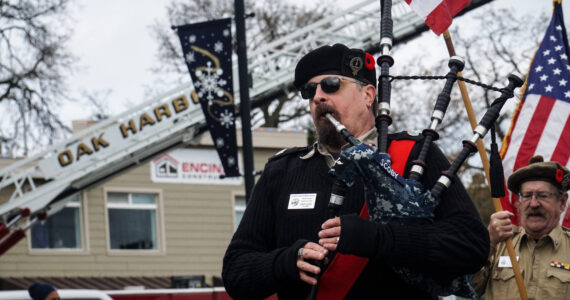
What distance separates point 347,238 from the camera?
2.97 metres

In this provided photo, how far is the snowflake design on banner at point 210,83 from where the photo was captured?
12352 mm

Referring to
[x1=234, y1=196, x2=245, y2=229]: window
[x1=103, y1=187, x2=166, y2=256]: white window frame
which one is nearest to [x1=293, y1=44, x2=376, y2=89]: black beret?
[x1=103, y1=187, x2=166, y2=256]: white window frame

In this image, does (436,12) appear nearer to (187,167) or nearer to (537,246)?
(537,246)

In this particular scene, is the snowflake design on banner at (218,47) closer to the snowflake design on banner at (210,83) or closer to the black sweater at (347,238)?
the snowflake design on banner at (210,83)

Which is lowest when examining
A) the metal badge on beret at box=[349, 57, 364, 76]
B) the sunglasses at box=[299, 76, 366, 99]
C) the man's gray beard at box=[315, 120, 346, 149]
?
the man's gray beard at box=[315, 120, 346, 149]

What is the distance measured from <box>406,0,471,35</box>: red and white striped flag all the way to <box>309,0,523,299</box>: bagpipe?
0.72 m

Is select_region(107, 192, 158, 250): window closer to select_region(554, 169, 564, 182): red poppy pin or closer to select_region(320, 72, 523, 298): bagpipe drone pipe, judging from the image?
select_region(554, 169, 564, 182): red poppy pin

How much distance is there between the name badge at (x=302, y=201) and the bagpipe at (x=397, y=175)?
0.62ft

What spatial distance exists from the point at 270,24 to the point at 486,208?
956cm

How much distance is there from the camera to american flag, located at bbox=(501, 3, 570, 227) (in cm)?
779

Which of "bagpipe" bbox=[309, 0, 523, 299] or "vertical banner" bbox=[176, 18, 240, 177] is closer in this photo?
"bagpipe" bbox=[309, 0, 523, 299]

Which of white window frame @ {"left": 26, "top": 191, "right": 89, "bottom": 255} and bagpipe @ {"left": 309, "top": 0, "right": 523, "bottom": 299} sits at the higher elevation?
bagpipe @ {"left": 309, "top": 0, "right": 523, "bottom": 299}

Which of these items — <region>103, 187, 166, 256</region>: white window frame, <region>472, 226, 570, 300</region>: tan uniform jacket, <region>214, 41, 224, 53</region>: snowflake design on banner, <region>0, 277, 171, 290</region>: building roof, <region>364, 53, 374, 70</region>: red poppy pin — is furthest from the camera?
<region>103, 187, 166, 256</region>: white window frame

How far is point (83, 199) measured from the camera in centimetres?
2294
